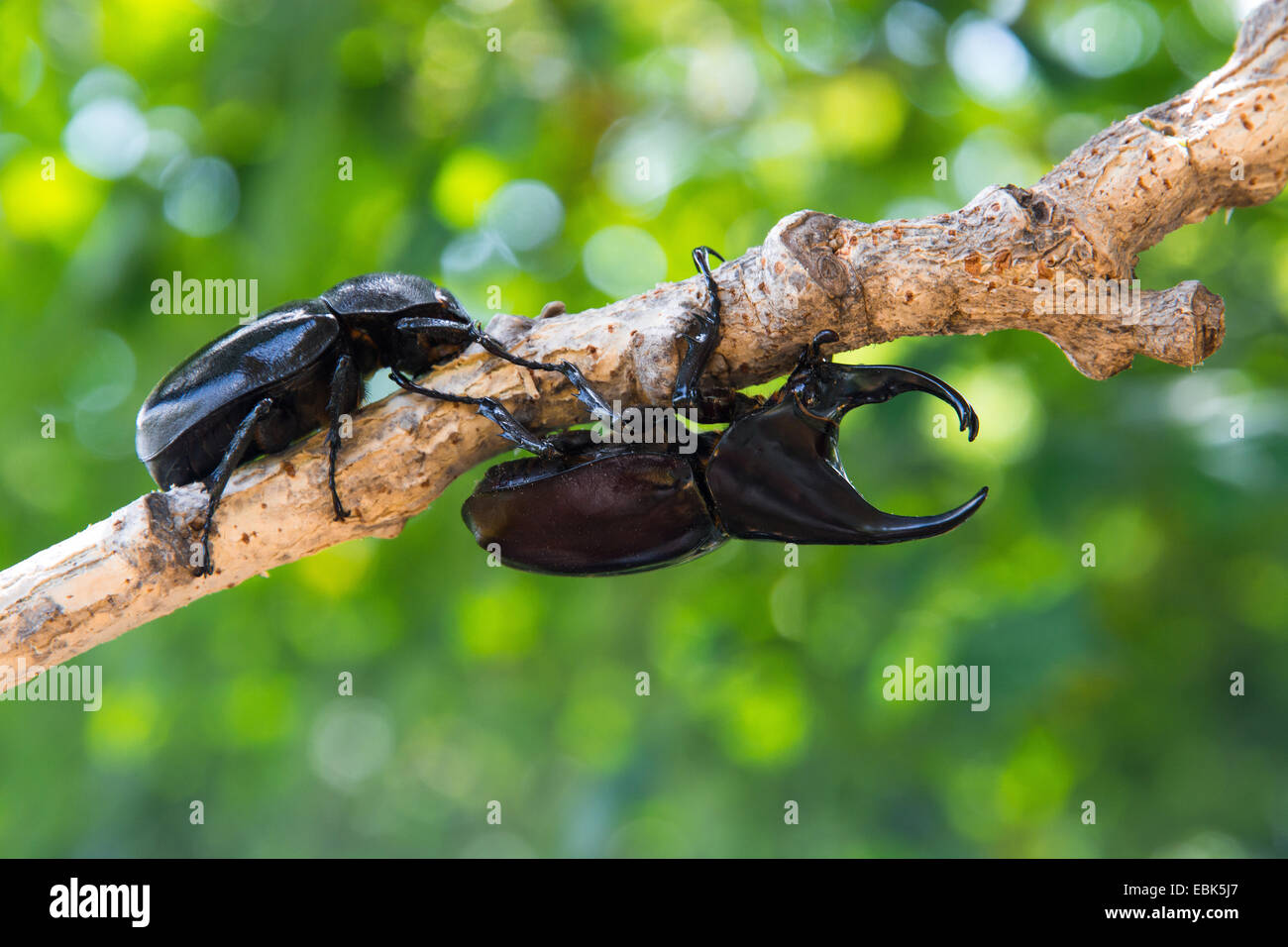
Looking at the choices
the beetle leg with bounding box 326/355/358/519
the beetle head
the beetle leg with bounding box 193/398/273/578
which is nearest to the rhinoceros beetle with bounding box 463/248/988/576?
the beetle head

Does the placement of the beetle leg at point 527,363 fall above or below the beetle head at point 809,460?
above

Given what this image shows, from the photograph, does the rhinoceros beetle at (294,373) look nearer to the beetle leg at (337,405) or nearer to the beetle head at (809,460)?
the beetle leg at (337,405)

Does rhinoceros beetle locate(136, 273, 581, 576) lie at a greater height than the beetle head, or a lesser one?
greater

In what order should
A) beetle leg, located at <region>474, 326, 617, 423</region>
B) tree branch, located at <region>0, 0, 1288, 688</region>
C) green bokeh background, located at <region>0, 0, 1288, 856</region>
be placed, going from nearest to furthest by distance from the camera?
1. tree branch, located at <region>0, 0, 1288, 688</region>
2. beetle leg, located at <region>474, 326, 617, 423</region>
3. green bokeh background, located at <region>0, 0, 1288, 856</region>

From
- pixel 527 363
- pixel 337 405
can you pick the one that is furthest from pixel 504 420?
pixel 337 405

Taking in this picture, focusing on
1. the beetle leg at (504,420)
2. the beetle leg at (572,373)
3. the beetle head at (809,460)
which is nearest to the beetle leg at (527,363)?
the beetle leg at (572,373)

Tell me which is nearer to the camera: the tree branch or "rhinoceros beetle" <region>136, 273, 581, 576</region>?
the tree branch

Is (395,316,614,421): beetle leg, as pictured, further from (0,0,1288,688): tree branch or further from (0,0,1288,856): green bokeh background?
(0,0,1288,856): green bokeh background

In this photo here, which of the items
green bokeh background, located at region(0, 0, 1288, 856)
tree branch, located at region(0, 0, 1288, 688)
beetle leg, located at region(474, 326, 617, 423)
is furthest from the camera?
green bokeh background, located at region(0, 0, 1288, 856)
